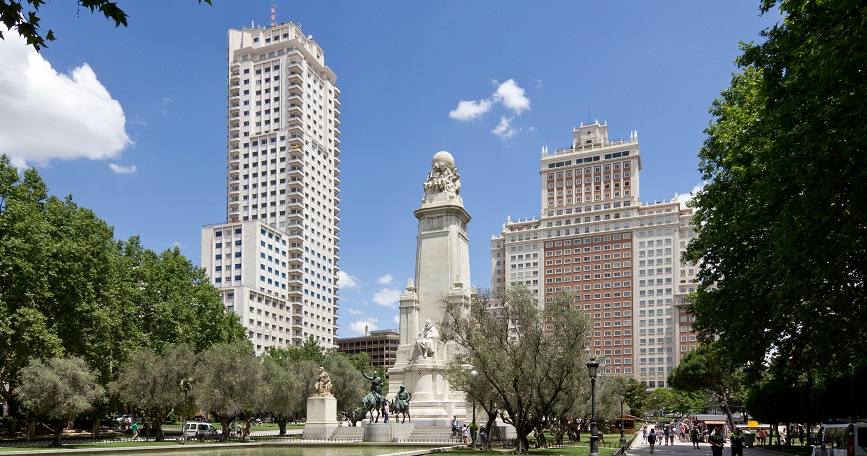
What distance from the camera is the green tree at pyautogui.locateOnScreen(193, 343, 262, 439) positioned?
160ft

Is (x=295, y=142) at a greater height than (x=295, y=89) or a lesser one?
lesser

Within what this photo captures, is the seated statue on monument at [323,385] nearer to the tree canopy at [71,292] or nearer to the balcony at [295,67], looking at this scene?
the tree canopy at [71,292]

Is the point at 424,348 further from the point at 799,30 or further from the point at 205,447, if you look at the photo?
the point at 799,30

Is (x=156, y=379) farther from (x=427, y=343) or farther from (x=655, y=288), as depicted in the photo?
(x=655, y=288)

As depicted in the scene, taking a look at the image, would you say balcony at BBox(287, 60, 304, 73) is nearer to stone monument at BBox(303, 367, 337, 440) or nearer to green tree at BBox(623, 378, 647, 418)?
green tree at BBox(623, 378, 647, 418)

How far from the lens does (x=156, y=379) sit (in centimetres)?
4834

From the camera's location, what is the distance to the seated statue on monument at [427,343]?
2172 inches

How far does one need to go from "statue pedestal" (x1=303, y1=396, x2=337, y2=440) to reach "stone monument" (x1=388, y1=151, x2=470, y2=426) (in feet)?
22.3

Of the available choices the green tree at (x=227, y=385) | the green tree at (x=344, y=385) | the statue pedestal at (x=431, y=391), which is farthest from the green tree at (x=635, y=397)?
the green tree at (x=227, y=385)

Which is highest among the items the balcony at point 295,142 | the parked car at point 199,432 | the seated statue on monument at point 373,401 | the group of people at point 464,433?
the balcony at point 295,142

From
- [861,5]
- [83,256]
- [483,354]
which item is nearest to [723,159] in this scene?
[483,354]

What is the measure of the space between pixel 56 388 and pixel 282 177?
9965cm

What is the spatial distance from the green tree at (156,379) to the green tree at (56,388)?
6.72 m

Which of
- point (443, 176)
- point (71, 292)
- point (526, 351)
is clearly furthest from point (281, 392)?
point (526, 351)
